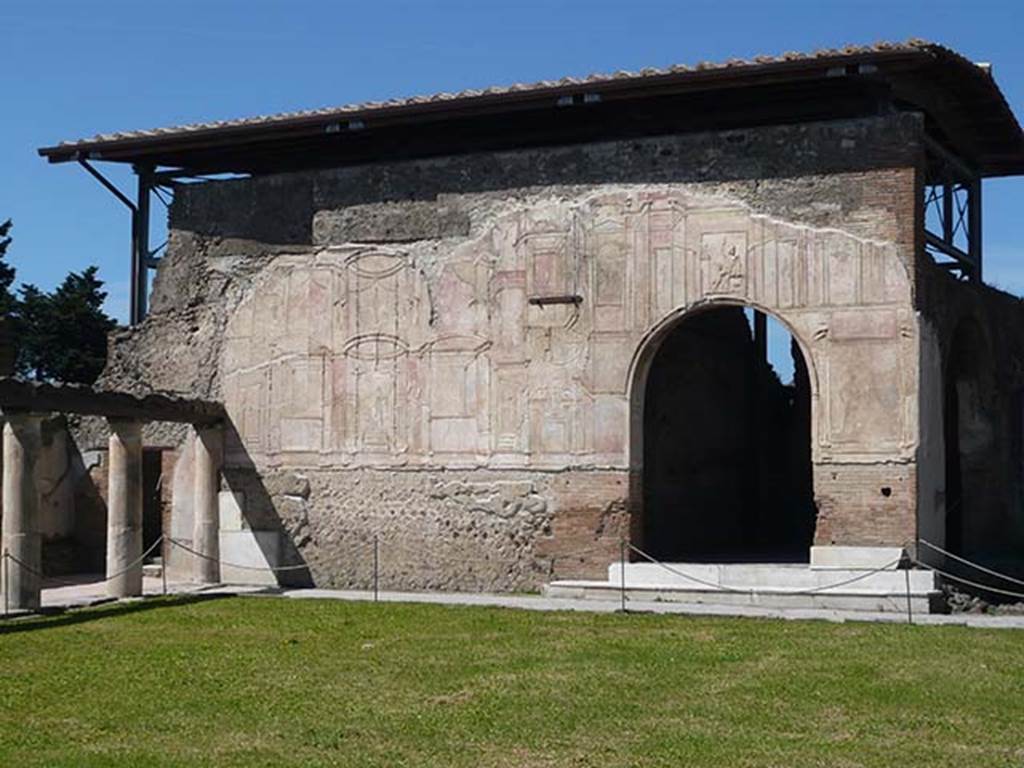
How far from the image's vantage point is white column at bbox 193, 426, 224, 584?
17.5m

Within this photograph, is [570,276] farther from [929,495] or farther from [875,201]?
[929,495]

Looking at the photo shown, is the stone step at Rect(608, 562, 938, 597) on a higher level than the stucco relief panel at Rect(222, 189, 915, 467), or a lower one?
lower

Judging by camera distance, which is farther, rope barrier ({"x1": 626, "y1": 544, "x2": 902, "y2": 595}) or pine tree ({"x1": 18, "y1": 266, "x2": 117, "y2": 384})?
pine tree ({"x1": 18, "y1": 266, "x2": 117, "y2": 384})

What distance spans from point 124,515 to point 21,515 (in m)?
1.74

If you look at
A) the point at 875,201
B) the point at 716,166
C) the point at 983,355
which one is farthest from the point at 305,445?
the point at 983,355

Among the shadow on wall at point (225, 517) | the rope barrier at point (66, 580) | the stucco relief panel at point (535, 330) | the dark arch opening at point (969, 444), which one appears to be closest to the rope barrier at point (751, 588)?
the stucco relief panel at point (535, 330)

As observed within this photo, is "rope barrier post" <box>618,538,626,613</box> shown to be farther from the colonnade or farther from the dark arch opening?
the colonnade

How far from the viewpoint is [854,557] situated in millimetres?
14570

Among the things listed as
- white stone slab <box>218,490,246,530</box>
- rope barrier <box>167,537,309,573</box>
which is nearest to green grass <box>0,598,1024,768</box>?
rope barrier <box>167,537,309,573</box>

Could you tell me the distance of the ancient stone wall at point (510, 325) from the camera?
14.8 metres

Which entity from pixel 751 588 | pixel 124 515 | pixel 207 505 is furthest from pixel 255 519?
pixel 751 588

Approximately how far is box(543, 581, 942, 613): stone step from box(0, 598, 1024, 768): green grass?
1100 mm

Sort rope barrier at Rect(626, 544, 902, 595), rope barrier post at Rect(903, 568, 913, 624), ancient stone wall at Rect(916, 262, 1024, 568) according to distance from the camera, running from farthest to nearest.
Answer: ancient stone wall at Rect(916, 262, 1024, 568), rope barrier at Rect(626, 544, 902, 595), rope barrier post at Rect(903, 568, 913, 624)

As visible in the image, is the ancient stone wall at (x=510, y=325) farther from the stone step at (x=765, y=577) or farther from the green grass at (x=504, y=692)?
the green grass at (x=504, y=692)
